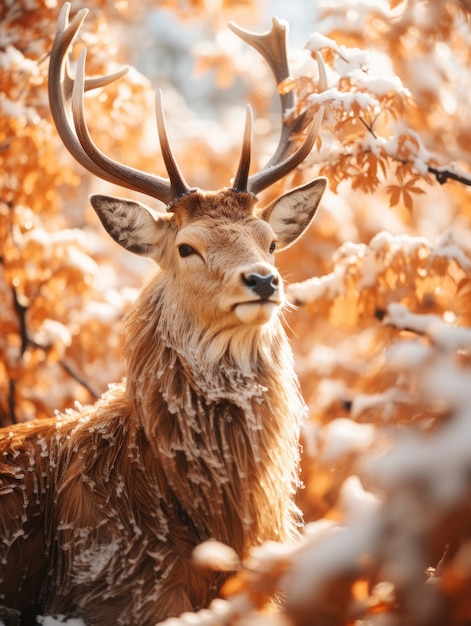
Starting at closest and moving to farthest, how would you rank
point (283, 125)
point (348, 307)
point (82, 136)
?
point (82, 136), point (283, 125), point (348, 307)

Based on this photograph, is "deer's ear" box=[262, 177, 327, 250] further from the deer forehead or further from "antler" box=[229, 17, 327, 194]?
the deer forehead

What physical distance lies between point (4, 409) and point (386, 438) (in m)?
5.04

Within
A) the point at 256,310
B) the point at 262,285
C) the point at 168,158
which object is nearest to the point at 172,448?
the point at 256,310

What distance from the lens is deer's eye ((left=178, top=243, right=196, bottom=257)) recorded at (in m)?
3.39

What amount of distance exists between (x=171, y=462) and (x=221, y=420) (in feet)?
1.02

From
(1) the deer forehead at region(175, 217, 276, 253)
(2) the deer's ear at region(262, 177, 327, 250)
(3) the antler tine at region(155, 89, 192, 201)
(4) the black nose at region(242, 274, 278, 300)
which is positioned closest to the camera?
(4) the black nose at region(242, 274, 278, 300)

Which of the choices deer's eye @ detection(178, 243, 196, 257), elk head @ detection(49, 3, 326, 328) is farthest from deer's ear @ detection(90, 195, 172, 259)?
deer's eye @ detection(178, 243, 196, 257)

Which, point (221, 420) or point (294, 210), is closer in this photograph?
point (221, 420)

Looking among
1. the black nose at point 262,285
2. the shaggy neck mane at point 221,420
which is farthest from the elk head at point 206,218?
the shaggy neck mane at point 221,420

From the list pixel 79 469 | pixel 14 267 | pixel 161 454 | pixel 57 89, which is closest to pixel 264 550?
pixel 161 454

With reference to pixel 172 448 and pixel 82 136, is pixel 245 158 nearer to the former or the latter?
pixel 82 136

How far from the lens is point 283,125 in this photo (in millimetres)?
4188

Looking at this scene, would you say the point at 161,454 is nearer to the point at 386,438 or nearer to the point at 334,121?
the point at 386,438

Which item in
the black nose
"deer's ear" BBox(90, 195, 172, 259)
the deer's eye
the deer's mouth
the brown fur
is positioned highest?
"deer's ear" BBox(90, 195, 172, 259)
